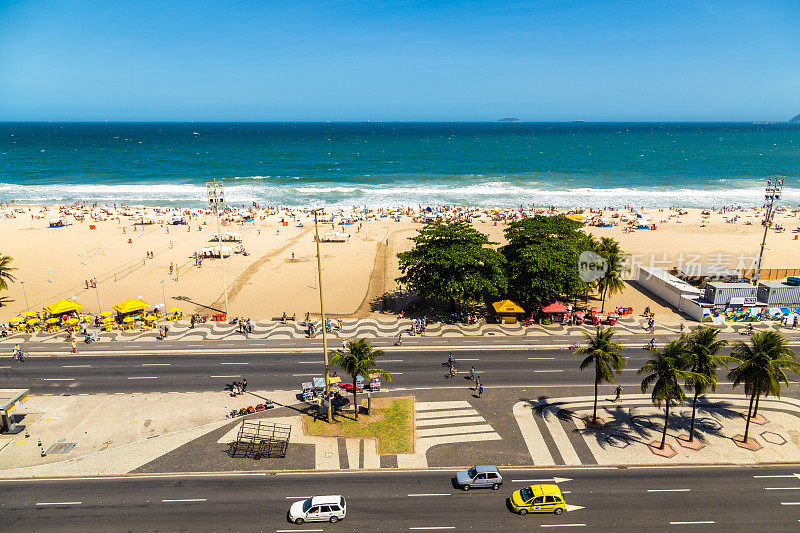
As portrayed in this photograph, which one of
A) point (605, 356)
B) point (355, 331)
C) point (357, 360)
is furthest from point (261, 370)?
point (605, 356)

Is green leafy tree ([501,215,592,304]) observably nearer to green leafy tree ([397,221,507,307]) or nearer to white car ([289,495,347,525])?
green leafy tree ([397,221,507,307])

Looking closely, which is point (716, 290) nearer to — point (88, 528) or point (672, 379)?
point (672, 379)

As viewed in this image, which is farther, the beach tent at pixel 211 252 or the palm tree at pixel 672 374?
the beach tent at pixel 211 252

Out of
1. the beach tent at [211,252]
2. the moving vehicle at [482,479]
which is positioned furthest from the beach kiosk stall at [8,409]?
the beach tent at [211,252]

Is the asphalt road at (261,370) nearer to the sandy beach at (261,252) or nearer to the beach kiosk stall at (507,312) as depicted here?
the beach kiosk stall at (507,312)

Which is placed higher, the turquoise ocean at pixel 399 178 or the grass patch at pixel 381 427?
the turquoise ocean at pixel 399 178

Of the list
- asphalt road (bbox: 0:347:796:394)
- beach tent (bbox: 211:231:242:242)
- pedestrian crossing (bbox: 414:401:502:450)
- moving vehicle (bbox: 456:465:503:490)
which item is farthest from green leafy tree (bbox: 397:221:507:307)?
beach tent (bbox: 211:231:242:242)

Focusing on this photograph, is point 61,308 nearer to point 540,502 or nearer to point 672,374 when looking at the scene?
point 540,502
